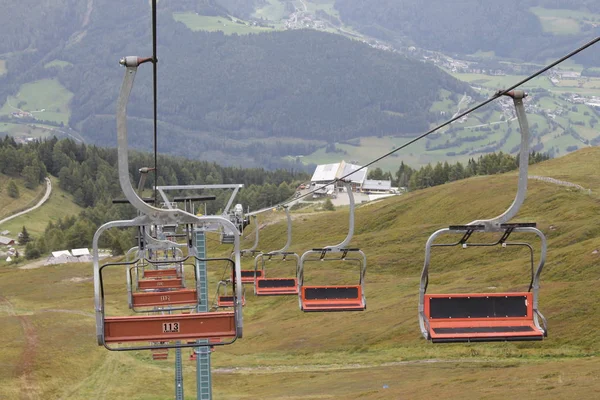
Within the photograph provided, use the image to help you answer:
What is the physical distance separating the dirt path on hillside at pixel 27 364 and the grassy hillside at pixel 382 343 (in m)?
0.15

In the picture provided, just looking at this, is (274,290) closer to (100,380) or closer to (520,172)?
(100,380)

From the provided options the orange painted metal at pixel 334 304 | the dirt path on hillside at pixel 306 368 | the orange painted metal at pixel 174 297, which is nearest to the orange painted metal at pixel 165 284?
the orange painted metal at pixel 174 297

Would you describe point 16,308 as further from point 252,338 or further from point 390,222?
point 390,222

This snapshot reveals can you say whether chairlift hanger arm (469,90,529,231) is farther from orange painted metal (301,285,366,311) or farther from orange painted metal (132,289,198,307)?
orange painted metal (132,289,198,307)

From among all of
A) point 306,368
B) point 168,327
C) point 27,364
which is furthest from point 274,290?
point 27,364

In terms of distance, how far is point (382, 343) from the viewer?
61938 millimetres

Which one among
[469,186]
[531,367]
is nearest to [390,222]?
[469,186]

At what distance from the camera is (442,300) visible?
21156mm

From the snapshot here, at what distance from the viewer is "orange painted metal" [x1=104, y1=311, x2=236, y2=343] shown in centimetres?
1773

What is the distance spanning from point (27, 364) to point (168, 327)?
54.7 m

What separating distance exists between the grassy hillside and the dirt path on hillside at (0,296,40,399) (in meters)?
0.15

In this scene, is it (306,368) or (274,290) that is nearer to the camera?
(274,290)

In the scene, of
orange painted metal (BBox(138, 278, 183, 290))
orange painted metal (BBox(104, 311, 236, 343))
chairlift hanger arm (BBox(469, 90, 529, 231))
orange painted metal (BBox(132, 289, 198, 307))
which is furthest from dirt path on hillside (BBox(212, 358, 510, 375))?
orange painted metal (BBox(104, 311, 236, 343))

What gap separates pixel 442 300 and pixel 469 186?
370 feet
